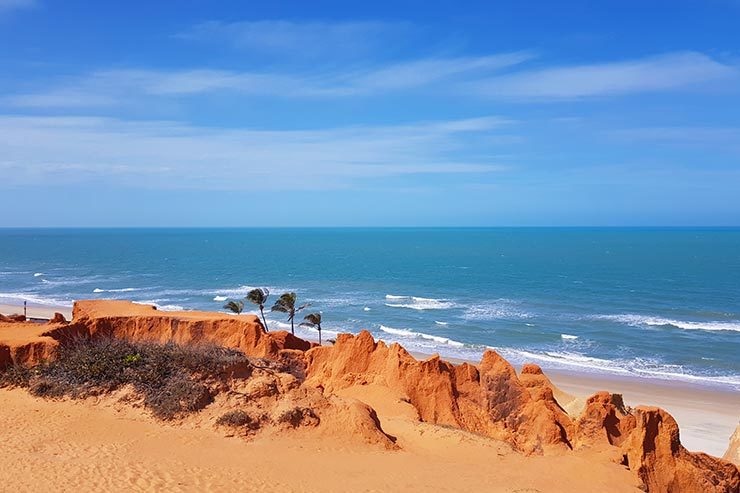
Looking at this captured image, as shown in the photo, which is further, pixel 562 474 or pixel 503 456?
pixel 503 456

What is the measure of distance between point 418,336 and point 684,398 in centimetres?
2231

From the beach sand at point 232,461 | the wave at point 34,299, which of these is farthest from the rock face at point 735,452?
the wave at point 34,299

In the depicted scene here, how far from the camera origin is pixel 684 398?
36156 mm

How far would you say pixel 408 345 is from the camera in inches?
1975

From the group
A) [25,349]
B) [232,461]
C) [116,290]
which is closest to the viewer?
[232,461]

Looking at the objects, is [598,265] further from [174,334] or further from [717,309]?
[174,334]

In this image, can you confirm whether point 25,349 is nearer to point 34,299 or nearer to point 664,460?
point 664,460

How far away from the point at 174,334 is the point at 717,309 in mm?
56773

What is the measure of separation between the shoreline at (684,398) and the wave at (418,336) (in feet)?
20.7

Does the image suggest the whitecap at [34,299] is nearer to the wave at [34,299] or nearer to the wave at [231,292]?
the wave at [34,299]

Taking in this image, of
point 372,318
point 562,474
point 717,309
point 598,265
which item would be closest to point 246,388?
point 562,474

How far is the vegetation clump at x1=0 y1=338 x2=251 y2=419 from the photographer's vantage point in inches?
756

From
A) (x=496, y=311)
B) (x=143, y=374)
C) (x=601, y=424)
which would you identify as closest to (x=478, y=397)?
(x=601, y=424)

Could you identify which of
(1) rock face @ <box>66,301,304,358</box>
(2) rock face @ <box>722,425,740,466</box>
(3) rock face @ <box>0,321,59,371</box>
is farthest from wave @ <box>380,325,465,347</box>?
(3) rock face @ <box>0,321,59,371</box>
